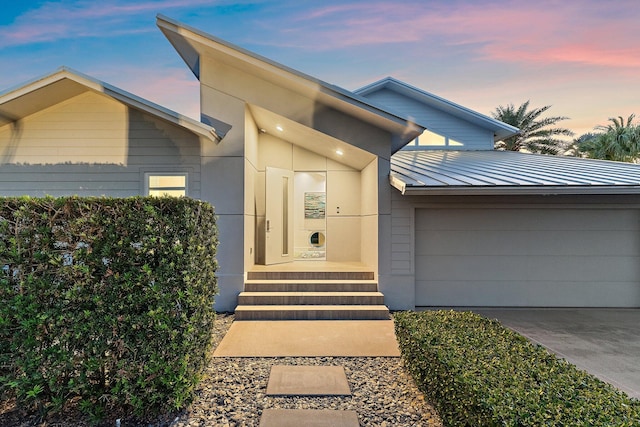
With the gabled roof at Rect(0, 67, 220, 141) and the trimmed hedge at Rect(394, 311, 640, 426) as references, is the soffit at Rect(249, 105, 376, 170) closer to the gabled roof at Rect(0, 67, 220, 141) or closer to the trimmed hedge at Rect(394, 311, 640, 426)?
the gabled roof at Rect(0, 67, 220, 141)

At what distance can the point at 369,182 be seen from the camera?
783cm

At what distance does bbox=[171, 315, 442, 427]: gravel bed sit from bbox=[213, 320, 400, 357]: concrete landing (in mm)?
293

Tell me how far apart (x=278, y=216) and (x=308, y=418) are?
5999 mm

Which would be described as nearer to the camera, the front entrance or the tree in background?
the front entrance

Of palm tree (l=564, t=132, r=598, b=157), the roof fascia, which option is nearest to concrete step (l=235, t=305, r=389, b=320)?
the roof fascia

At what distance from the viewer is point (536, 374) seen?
242 centimetres

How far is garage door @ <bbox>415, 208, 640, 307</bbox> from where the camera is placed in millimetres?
7125

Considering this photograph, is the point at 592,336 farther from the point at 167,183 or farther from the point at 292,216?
the point at 167,183

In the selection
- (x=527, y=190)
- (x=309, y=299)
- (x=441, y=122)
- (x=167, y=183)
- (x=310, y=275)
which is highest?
(x=441, y=122)

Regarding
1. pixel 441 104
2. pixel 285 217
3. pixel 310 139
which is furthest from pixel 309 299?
pixel 441 104

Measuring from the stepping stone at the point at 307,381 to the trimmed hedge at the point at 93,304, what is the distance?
3.41ft

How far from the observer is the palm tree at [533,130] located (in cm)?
1805

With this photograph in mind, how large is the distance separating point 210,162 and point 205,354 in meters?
4.32

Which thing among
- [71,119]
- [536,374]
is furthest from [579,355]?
[71,119]
